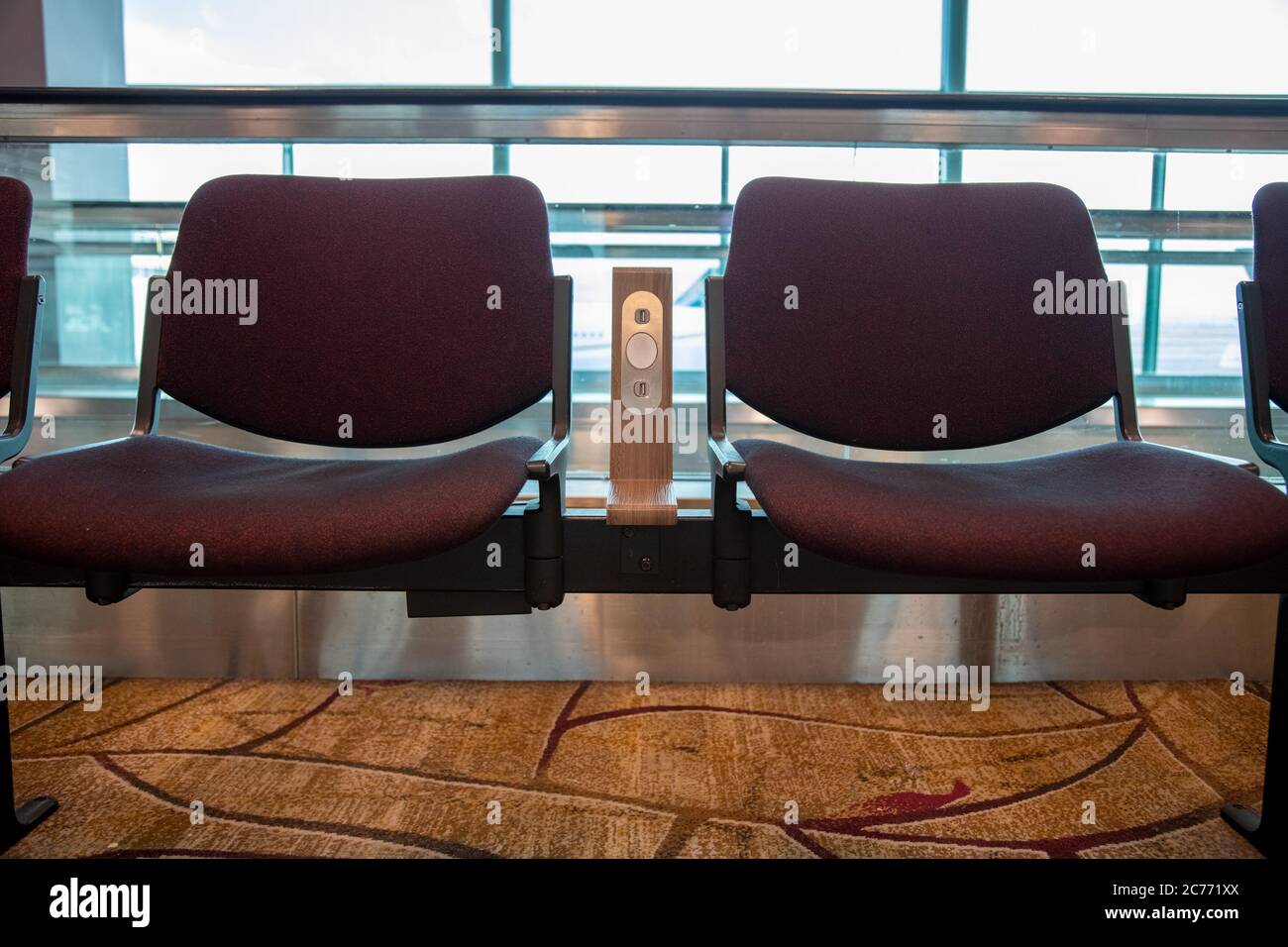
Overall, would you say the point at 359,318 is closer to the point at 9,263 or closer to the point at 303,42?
the point at 9,263

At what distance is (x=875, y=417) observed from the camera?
4.10 feet

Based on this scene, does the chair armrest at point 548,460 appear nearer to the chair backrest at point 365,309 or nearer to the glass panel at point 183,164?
the chair backrest at point 365,309

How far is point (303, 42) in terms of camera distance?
3838 mm

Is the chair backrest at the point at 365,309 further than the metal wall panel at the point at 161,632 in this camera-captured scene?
No

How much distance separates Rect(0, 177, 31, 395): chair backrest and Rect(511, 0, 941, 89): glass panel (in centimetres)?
286

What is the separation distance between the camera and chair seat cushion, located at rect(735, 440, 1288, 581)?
77 cm

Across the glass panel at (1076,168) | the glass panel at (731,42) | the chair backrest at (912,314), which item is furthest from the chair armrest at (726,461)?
the glass panel at (731,42)

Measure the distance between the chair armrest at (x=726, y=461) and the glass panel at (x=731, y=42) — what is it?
3.18 meters

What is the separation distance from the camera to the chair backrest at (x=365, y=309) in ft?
4.00

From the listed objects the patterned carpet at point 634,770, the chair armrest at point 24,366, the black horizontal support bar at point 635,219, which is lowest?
the patterned carpet at point 634,770

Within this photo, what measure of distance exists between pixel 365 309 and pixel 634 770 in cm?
90

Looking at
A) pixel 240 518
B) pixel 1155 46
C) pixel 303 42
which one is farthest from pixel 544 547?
pixel 1155 46

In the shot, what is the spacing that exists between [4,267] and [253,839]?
38.3 inches
